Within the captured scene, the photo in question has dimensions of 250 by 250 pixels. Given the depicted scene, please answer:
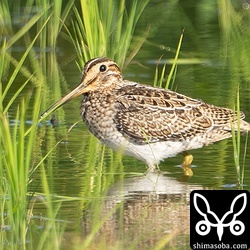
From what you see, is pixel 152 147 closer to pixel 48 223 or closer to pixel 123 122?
pixel 123 122

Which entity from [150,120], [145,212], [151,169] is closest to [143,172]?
[151,169]

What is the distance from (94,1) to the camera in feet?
37.6

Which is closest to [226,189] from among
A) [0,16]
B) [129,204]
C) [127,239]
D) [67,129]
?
[129,204]

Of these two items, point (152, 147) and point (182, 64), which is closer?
point (152, 147)

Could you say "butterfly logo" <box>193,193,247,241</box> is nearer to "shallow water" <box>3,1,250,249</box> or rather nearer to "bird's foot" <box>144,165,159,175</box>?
"shallow water" <box>3,1,250,249</box>

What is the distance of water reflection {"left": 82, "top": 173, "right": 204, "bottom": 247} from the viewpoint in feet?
25.1

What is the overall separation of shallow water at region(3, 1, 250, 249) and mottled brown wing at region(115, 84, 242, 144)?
10.8 inches

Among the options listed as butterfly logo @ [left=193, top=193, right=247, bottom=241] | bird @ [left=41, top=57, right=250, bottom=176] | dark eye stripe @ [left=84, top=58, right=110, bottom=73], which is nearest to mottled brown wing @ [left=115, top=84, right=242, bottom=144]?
Result: bird @ [left=41, top=57, right=250, bottom=176]

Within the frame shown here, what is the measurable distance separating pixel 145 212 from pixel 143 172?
1377 mm

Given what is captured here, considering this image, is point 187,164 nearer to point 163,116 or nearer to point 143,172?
point 143,172

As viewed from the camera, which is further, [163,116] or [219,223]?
[163,116]

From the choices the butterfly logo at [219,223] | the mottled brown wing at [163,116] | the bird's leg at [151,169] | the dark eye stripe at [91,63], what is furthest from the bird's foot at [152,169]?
the butterfly logo at [219,223]

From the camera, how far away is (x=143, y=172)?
9719mm

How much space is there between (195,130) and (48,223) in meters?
2.44
